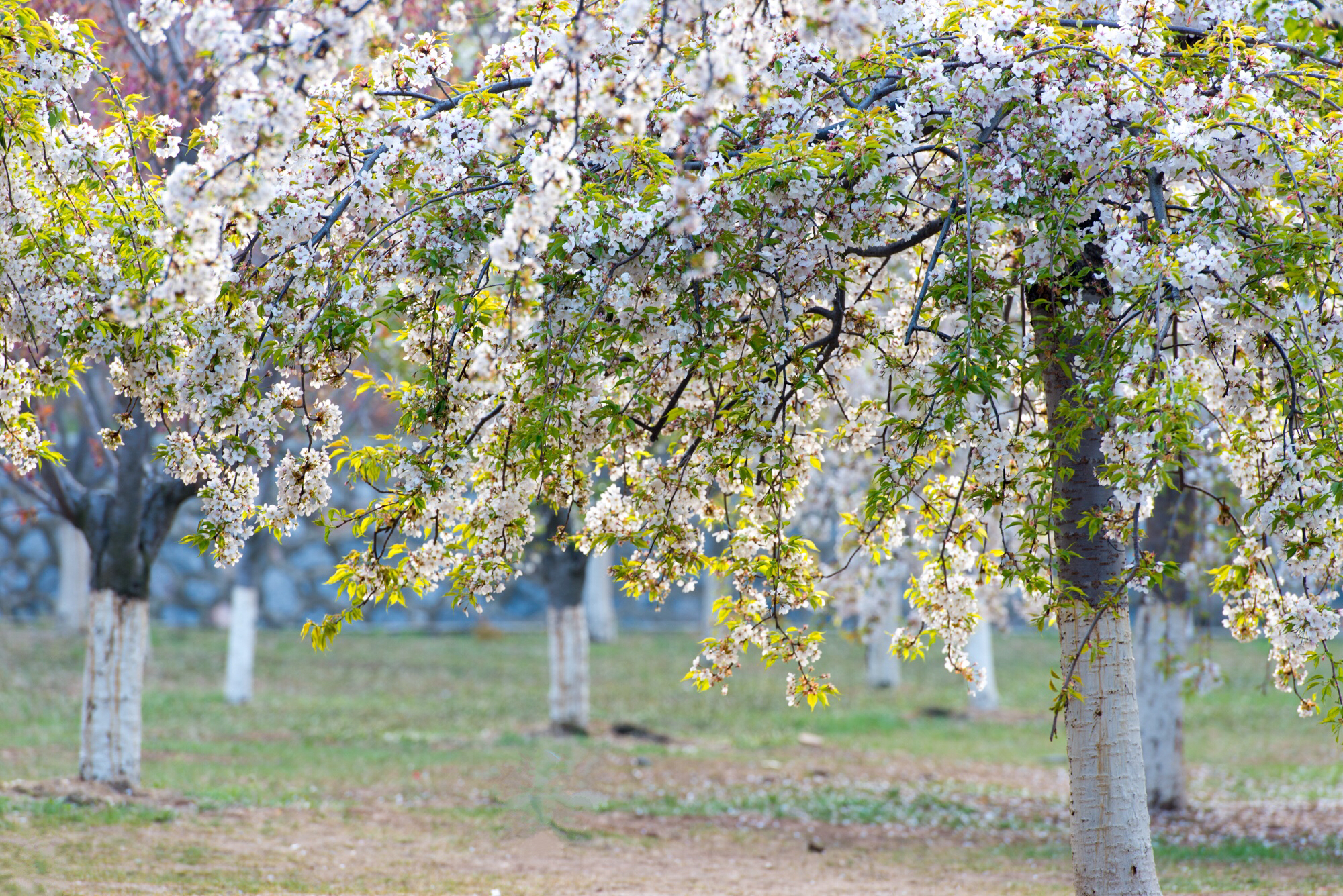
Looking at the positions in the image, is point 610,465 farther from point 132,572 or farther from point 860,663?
point 860,663

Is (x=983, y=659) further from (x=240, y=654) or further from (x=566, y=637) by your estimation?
(x=240, y=654)

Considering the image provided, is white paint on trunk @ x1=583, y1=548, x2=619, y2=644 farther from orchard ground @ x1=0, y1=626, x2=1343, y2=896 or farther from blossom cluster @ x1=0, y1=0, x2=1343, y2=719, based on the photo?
blossom cluster @ x1=0, y1=0, x2=1343, y2=719

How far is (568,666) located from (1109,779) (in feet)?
32.5

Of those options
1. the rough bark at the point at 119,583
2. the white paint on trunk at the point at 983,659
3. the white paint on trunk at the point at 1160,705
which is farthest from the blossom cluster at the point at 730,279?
the white paint on trunk at the point at 983,659

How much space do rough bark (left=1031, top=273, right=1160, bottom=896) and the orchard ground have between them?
2450mm

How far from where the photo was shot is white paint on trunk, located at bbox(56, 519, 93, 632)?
923 inches

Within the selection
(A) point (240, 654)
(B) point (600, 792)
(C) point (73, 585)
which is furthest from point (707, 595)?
(B) point (600, 792)

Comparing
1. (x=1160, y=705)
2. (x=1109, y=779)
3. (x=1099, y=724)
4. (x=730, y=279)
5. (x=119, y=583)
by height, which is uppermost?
(x=730, y=279)

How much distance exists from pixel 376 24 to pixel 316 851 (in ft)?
21.2

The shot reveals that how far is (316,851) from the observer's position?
8570 millimetres

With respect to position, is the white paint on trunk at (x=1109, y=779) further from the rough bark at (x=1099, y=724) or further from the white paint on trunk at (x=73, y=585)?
the white paint on trunk at (x=73, y=585)

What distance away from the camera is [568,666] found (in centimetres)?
1501

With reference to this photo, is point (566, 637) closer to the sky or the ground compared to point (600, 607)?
closer to the ground

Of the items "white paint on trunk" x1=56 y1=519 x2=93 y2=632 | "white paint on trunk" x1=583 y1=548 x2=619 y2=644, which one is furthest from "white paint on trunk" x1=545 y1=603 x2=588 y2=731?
"white paint on trunk" x1=56 y1=519 x2=93 y2=632
